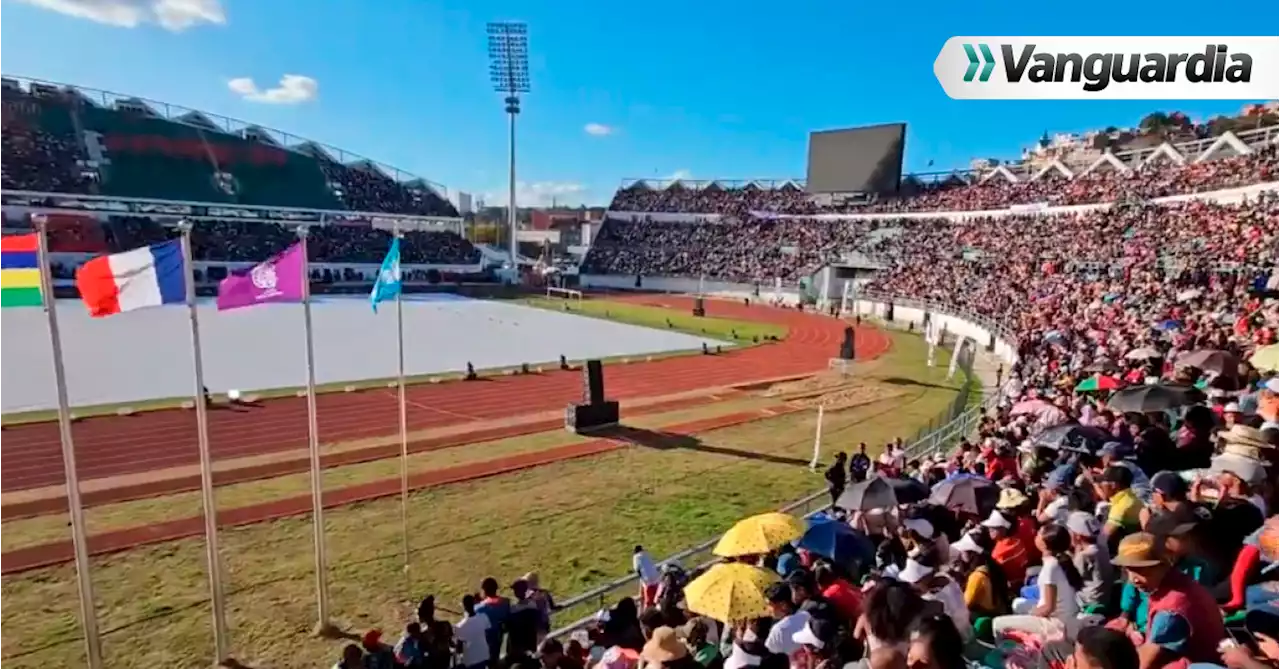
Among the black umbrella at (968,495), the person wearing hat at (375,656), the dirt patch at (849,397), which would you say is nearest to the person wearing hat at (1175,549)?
the black umbrella at (968,495)

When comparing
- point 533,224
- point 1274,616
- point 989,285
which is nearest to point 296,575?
point 1274,616

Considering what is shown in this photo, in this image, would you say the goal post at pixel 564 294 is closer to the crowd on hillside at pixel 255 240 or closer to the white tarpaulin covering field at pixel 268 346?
the white tarpaulin covering field at pixel 268 346

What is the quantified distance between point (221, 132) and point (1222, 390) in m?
100.0

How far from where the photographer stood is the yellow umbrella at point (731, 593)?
6668 mm

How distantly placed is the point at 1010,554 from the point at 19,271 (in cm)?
1026

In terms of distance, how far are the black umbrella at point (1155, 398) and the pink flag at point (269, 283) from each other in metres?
11.6

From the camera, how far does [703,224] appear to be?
88812mm

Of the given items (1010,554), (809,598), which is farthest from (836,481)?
(809,598)

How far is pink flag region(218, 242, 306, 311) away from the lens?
32.9 ft

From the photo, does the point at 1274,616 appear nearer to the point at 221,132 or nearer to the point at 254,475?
→ the point at 254,475

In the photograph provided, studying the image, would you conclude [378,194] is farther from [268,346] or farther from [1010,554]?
[1010,554]

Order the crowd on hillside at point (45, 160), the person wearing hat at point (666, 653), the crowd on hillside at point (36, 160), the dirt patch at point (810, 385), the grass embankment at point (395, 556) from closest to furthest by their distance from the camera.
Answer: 1. the person wearing hat at point (666, 653)
2. the grass embankment at point (395, 556)
3. the dirt patch at point (810, 385)
4. the crowd on hillside at point (36, 160)
5. the crowd on hillside at point (45, 160)

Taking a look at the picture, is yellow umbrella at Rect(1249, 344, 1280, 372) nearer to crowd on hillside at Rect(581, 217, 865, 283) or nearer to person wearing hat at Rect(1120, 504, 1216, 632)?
person wearing hat at Rect(1120, 504, 1216, 632)

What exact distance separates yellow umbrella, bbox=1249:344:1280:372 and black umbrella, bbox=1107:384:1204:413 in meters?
1.54
